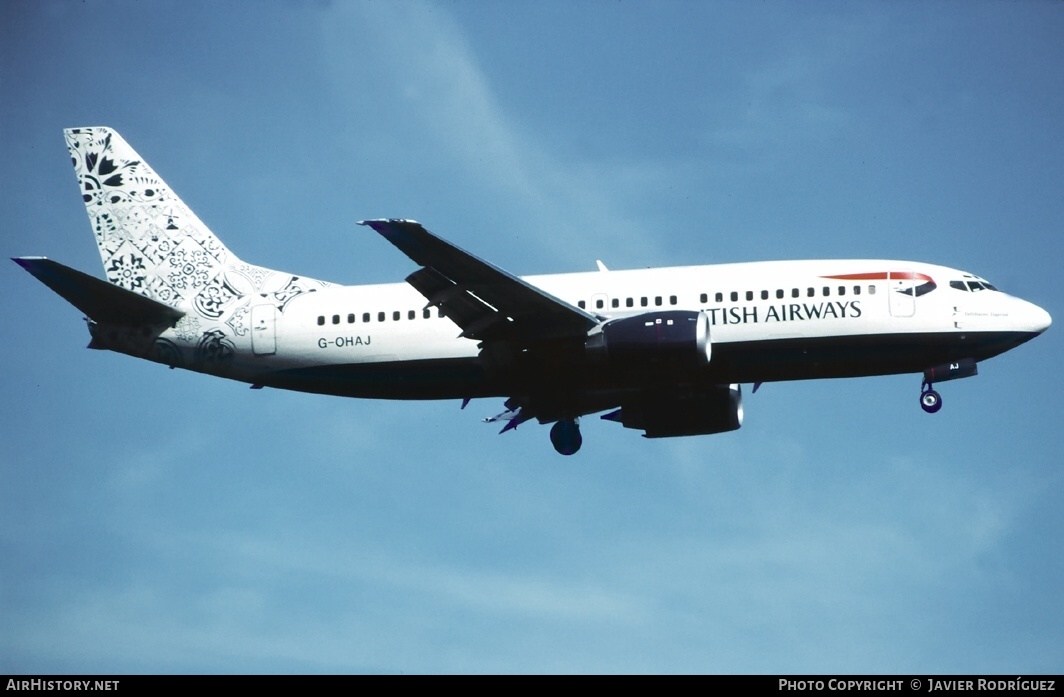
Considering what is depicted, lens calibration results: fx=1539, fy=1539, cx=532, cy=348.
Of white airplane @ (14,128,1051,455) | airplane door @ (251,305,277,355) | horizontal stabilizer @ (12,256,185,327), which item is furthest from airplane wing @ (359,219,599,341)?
horizontal stabilizer @ (12,256,185,327)

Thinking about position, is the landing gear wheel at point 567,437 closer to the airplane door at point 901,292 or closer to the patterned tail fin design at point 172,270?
the patterned tail fin design at point 172,270

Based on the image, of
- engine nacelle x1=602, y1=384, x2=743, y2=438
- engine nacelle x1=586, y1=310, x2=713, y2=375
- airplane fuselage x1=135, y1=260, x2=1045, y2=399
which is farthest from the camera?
engine nacelle x1=602, y1=384, x2=743, y2=438

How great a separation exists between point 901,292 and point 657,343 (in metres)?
8.15

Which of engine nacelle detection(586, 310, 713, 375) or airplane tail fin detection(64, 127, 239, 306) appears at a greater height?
airplane tail fin detection(64, 127, 239, 306)

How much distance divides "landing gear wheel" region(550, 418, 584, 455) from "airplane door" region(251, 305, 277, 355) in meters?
10.6

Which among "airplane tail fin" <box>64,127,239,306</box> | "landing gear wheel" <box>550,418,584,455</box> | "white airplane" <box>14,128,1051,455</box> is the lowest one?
"landing gear wheel" <box>550,418,584,455</box>

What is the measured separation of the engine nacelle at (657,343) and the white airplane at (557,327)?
0.05 m

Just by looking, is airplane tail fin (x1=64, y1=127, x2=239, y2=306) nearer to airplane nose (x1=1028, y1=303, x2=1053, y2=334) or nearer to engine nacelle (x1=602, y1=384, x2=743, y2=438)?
engine nacelle (x1=602, y1=384, x2=743, y2=438)

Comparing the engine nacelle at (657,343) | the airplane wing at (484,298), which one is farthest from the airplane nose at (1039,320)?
the airplane wing at (484,298)

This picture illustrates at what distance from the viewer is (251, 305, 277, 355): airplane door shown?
51906mm

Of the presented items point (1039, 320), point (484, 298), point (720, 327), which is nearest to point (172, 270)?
point (484, 298)

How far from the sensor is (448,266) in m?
47.0

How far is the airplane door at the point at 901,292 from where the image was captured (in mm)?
48344

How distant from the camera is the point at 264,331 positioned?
5206 centimetres
